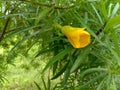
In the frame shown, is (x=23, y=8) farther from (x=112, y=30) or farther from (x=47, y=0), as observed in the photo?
(x=112, y=30)

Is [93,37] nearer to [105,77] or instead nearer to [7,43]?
[105,77]

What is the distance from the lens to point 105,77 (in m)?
0.81

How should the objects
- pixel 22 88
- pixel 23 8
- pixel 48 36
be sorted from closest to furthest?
pixel 48 36, pixel 23 8, pixel 22 88

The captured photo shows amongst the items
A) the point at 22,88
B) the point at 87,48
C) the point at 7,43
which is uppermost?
the point at 87,48

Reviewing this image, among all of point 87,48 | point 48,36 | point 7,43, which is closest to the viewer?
point 87,48

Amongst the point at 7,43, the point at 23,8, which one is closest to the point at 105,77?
the point at 23,8

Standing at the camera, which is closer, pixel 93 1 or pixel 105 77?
pixel 93 1

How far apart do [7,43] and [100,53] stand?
3.72 ft

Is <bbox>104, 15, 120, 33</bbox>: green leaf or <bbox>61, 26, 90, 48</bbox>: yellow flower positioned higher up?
<bbox>104, 15, 120, 33</bbox>: green leaf

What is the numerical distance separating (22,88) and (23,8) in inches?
90.4

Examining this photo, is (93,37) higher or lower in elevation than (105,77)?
higher

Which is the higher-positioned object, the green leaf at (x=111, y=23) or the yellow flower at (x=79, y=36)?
the green leaf at (x=111, y=23)

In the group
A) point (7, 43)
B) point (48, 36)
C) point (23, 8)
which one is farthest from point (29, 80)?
point (48, 36)

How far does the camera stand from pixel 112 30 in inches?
25.5
